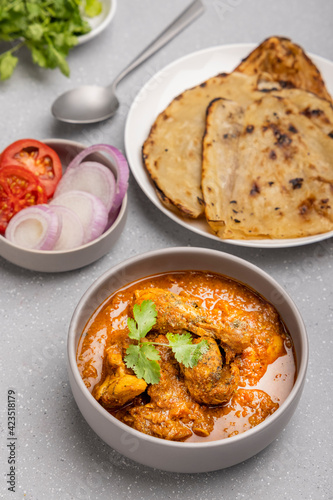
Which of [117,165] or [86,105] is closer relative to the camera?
[117,165]

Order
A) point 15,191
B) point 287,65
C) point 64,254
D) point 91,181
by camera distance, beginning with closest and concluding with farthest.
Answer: point 64,254 → point 15,191 → point 91,181 → point 287,65

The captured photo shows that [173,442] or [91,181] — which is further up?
[91,181]

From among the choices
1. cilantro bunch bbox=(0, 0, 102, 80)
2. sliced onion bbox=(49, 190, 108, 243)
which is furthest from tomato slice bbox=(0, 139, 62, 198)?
cilantro bunch bbox=(0, 0, 102, 80)

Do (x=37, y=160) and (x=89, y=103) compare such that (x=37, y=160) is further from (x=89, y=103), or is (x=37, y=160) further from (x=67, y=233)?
(x=89, y=103)

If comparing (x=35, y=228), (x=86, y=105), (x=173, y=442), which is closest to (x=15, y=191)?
(x=35, y=228)

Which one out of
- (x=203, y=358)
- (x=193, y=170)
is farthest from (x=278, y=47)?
(x=203, y=358)

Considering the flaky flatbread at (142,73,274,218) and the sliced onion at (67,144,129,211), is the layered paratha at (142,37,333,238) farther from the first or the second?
the sliced onion at (67,144,129,211)
